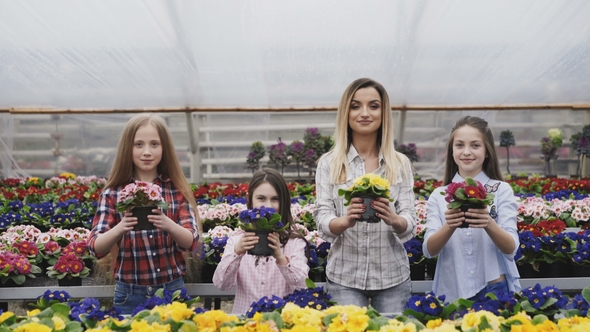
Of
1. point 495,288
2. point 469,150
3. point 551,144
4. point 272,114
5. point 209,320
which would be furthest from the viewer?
point 272,114

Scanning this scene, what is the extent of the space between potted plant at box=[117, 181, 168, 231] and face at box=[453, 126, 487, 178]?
1.35m

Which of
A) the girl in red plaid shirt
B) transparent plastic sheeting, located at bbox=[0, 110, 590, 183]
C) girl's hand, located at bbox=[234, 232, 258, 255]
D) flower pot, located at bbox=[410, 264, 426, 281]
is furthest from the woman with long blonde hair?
transparent plastic sheeting, located at bbox=[0, 110, 590, 183]

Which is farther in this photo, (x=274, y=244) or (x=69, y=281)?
(x=69, y=281)

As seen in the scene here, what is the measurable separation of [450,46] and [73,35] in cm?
501

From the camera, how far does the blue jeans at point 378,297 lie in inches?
96.0

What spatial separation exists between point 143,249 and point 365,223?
1.03 metres

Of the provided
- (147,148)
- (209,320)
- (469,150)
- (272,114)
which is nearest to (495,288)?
(469,150)

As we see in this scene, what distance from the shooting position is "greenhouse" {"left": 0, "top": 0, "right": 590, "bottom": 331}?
8.22 feet

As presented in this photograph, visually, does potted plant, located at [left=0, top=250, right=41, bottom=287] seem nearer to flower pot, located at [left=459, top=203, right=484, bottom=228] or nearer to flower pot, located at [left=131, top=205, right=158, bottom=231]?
flower pot, located at [left=131, top=205, right=158, bottom=231]

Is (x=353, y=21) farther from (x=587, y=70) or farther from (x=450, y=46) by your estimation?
(x=587, y=70)

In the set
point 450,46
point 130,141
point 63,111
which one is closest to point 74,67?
point 63,111

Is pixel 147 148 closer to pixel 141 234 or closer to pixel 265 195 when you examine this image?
→ pixel 141 234

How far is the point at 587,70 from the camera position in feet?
29.0

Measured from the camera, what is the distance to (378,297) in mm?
2484
